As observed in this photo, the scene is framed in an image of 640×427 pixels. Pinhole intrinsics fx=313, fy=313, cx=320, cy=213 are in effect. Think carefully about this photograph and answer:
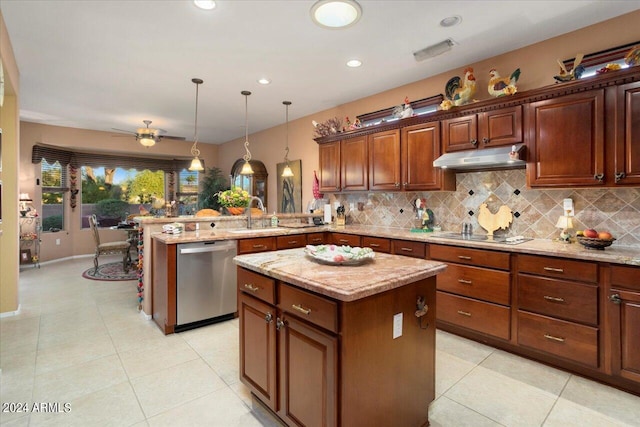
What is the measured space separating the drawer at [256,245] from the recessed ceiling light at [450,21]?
8.98 feet

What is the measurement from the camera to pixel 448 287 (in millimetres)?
3018

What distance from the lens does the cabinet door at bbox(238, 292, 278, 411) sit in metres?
1.72

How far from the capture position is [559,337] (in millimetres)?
2377

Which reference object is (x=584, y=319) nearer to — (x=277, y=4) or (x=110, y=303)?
(x=277, y=4)

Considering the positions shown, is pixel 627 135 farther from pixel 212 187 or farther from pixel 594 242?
pixel 212 187

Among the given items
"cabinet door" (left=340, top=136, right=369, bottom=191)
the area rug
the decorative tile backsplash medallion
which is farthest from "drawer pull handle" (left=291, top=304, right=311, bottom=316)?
the area rug

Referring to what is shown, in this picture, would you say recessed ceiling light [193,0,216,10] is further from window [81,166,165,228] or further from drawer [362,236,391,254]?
window [81,166,165,228]

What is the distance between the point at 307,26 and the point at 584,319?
10.5ft

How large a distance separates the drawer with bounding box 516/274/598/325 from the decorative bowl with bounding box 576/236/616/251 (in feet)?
1.11

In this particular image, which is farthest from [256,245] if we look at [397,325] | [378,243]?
[397,325]

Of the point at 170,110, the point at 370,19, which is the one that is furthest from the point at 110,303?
the point at 370,19

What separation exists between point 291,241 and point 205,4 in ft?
8.30

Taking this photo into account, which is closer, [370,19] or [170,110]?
[370,19]

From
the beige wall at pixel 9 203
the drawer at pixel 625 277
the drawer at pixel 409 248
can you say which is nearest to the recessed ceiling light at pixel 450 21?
the drawer at pixel 409 248
